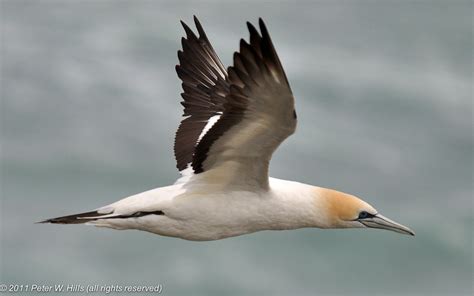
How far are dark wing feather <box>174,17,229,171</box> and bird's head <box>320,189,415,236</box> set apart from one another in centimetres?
194

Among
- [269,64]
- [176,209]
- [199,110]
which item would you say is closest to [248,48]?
[269,64]

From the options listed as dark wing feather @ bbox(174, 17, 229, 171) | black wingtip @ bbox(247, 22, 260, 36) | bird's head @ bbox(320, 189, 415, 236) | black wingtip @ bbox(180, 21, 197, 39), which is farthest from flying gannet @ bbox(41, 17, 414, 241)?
black wingtip @ bbox(180, 21, 197, 39)

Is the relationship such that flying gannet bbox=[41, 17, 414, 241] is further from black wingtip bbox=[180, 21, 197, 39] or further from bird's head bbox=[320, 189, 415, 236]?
black wingtip bbox=[180, 21, 197, 39]

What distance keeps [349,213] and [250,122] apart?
1.82m

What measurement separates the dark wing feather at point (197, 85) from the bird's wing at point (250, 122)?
4.76 feet

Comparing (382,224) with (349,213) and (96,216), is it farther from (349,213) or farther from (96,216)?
(96,216)

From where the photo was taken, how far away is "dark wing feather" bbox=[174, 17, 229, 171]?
12.6 m

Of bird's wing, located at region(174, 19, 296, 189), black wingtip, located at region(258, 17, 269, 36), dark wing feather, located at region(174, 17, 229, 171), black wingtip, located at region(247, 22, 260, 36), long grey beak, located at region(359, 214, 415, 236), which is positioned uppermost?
dark wing feather, located at region(174, 17, 229, 171)

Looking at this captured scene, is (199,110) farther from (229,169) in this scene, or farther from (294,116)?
(294,116)

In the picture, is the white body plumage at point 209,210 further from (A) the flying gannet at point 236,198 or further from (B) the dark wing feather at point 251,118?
(B) the dark wing feather at point 251,118

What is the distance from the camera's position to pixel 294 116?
32.7 ft

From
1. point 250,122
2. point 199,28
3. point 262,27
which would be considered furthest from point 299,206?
point 199,28

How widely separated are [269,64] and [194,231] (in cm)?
224

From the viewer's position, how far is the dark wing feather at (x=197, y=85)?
1263 cm
